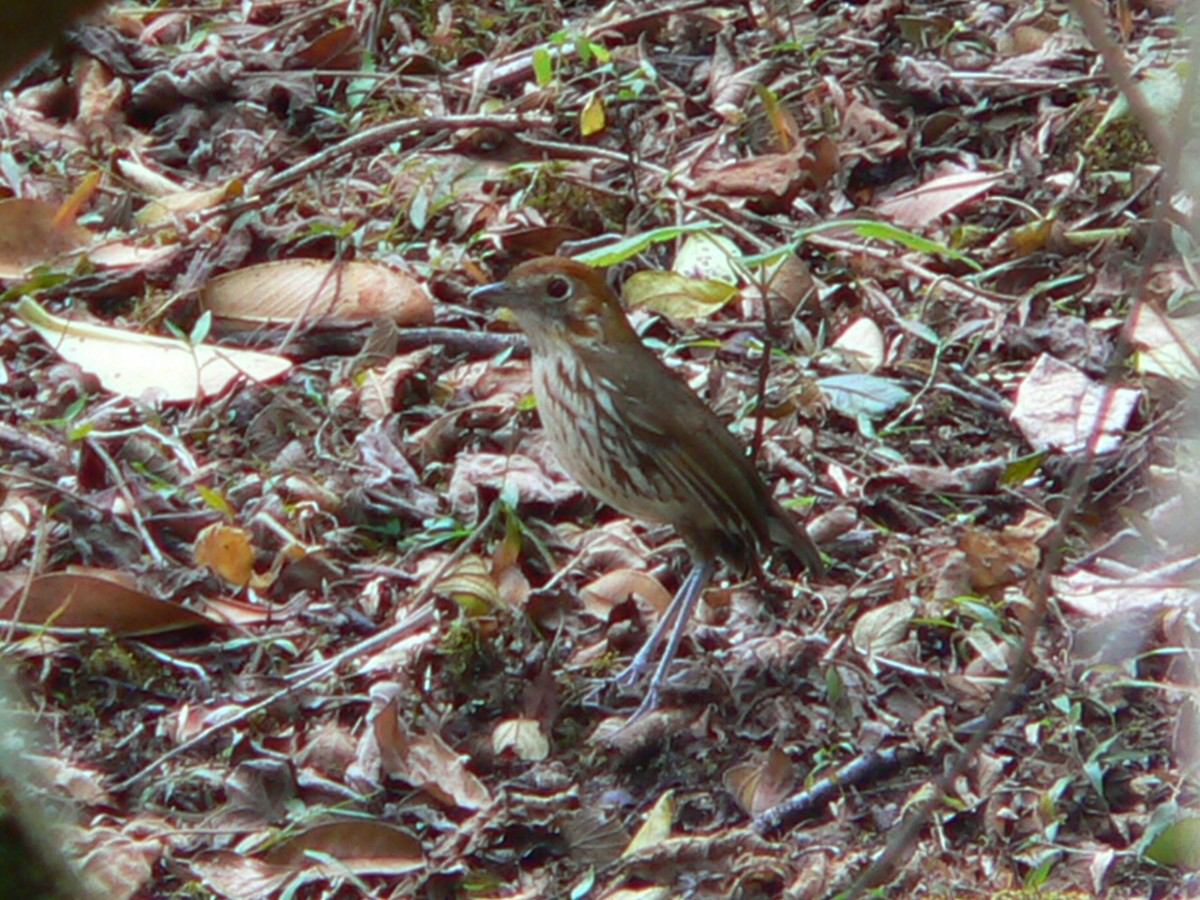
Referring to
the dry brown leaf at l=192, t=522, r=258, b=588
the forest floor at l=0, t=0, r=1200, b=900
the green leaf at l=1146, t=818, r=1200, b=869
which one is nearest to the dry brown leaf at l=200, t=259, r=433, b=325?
the forest floor at l=0, t=0, r=1200, b=900

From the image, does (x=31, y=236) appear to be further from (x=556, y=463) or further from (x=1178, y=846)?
(x=1178, y=846)

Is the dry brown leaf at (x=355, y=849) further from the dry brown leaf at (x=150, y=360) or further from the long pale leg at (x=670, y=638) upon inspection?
the dry brown leaf at (x=150, y=360)

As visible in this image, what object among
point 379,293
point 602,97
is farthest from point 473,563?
point 602,97

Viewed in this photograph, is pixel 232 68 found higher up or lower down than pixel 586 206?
higher up

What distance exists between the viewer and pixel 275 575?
5.07 meters

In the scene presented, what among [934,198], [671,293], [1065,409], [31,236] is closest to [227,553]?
[671,293]

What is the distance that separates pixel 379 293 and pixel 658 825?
2472 mm

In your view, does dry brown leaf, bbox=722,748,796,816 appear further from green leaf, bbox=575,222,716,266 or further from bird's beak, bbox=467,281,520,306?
green leaf, bbox=575,222,716,266

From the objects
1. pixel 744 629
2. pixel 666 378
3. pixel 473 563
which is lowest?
pixel 744 629

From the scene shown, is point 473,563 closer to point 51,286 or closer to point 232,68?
point 51,286

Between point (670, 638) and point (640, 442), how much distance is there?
0.54m

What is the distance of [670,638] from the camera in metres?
4.80

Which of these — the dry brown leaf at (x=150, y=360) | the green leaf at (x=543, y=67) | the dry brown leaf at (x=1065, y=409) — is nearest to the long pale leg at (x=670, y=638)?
the dry brown leaf at (x=1065, y=409)

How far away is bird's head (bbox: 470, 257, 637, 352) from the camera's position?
4.87 meters
